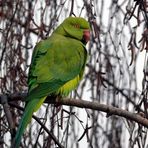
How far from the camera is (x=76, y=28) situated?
2.45 m

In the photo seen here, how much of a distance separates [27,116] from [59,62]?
532 millimetres

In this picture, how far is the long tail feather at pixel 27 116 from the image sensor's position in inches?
61.2

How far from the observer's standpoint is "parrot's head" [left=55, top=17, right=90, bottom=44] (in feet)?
7.85

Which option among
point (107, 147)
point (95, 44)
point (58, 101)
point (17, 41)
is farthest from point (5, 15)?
point (107, 147)

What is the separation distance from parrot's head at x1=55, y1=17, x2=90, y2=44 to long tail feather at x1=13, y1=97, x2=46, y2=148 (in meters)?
0.51

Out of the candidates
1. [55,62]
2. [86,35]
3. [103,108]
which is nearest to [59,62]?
[55,62]

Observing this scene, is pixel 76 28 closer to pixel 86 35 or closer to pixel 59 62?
pixel 86 35

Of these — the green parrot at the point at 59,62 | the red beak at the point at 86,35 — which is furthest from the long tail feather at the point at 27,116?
the red beak at the point at 86,35

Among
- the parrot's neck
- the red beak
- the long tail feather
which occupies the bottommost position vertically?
the long tail feather

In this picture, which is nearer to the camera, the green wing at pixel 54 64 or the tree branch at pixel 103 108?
the tree branch at pixel 103 108

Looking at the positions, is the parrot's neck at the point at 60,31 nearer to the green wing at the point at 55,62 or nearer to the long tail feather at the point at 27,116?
the green wing at the point at 55,62

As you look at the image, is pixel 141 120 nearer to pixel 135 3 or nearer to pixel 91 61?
pixel 135 3

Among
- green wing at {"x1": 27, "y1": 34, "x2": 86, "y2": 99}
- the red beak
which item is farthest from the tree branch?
the red beak

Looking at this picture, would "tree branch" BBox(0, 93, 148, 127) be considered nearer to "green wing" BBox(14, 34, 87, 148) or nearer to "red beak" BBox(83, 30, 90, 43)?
"green wing" BBox(14, 34, 87, 148)
